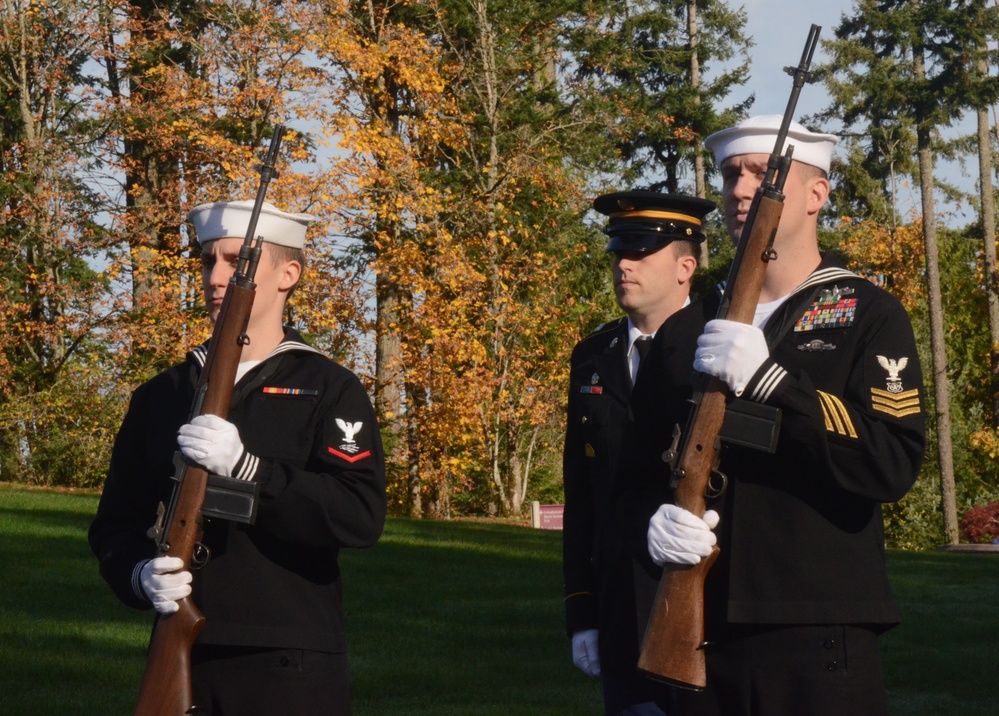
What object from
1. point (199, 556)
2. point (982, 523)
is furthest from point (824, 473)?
point (982, 523)

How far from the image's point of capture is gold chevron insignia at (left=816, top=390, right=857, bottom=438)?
10.3 ft

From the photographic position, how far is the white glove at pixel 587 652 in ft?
14.1

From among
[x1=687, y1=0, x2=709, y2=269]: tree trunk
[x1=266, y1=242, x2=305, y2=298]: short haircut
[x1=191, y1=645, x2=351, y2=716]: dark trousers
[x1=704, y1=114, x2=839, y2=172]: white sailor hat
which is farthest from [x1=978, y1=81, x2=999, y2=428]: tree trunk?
[x1=191, y1=645, x2=351, y2=716]: dark trousers

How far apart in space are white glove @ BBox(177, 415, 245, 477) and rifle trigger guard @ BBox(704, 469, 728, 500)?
3.95 ft

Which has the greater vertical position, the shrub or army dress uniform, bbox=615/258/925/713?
the shrub

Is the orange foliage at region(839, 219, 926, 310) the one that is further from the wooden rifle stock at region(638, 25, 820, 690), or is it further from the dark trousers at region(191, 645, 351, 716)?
the dark trousers at region(191, 645, 351, 716)

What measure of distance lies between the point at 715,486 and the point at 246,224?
1.61 m

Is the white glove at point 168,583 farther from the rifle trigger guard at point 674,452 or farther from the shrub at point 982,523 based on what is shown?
the shrub at point 982,523

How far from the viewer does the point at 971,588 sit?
14781 millimetres

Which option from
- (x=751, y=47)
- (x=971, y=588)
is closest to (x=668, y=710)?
(x=971, y=588)

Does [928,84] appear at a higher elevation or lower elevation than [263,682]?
higher

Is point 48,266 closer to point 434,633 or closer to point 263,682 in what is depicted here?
point 434,633

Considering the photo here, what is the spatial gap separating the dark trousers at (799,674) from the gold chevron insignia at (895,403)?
514mm

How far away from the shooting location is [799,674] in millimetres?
3139
